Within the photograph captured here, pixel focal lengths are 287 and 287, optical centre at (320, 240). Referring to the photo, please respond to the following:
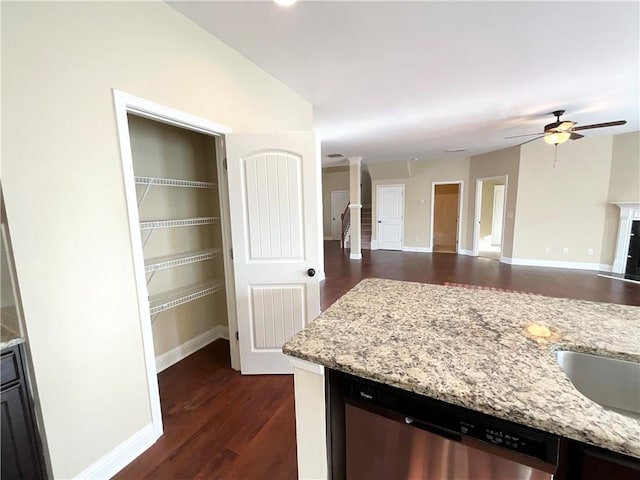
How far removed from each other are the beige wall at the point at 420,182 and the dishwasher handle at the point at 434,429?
297 inches

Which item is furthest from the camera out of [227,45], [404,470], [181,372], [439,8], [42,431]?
[181,372]

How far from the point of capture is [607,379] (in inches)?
39.4

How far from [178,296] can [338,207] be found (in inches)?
326

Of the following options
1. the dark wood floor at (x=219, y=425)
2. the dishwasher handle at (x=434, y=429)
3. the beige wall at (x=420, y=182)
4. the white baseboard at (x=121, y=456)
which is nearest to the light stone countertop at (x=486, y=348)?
the dishwasher handle at (x=434, y=429)

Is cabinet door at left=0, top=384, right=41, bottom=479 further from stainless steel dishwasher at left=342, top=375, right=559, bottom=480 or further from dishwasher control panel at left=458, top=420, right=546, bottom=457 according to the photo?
dishwasher control panel at left=458, top=420, right=546, bottom=457

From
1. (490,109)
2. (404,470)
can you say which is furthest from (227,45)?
(490,109)

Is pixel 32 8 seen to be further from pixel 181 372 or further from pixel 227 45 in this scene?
pixel 181 372

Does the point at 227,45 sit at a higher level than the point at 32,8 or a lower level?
higher

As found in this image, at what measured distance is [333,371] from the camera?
0.99m

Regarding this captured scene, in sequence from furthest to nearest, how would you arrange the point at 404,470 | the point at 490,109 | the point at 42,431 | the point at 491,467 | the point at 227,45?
1. the point at 490,109
2. the point at 227,45
3. the point at 42,431
4. the point at 404,470
5. the point at 491,467

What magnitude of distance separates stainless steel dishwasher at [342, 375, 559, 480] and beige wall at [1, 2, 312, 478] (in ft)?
4.17

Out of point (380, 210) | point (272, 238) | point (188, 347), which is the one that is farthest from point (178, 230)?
point (380, 210)

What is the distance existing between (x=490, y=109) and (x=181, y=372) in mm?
4378

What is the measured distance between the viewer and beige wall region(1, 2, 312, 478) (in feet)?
3.74
